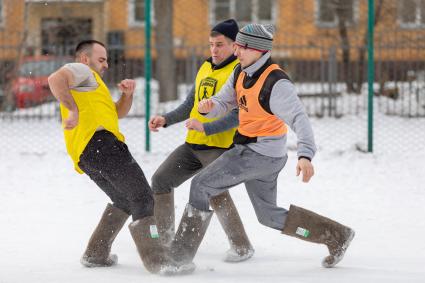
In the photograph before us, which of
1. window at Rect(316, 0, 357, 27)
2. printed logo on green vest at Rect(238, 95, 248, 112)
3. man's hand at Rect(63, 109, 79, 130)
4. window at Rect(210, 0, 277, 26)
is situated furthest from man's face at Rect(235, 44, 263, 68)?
window at Rect(210, 0, 277, 26)

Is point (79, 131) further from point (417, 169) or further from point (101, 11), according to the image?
point (101, 11)

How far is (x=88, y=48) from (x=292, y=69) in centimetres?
968

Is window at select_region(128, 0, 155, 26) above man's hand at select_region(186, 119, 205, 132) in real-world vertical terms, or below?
above

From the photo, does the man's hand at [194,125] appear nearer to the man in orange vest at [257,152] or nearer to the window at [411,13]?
the man in orange vest at [257,152]

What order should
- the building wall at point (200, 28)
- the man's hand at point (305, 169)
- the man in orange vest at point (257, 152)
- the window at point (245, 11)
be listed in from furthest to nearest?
the window at point (245, 11) < the building wall at point (200, 28) < the man in orange vest at point (257, 152) < the man's hand at point (305, 169)

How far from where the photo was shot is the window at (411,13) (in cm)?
1234

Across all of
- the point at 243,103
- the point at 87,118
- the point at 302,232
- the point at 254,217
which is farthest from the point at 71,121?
the point at 254,217

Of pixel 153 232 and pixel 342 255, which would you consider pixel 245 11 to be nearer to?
pixel 342 255

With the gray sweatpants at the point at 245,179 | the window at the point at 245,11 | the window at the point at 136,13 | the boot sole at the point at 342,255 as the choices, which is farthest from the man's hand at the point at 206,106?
the window at the point at 136,13

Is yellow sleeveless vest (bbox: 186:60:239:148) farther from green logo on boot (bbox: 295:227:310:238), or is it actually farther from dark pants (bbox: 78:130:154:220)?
green logo on boot (bbox: 295:227:310:238)

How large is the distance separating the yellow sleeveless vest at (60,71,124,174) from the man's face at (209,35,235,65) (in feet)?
2.67

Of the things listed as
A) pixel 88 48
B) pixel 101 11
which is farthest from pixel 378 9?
pixel 88 48

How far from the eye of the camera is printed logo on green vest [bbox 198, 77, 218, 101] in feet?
18.2

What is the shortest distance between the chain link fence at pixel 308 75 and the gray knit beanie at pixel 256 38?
5.78 meters
